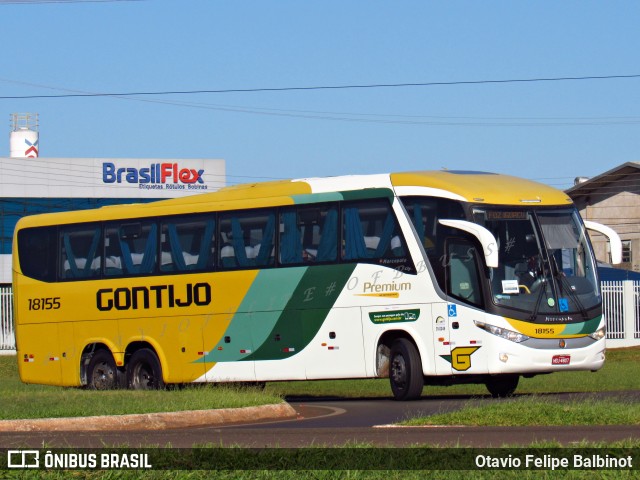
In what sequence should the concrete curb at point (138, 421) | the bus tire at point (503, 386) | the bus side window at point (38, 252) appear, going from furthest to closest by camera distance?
the bus side window at point (38, 252) → the bus tire at point (503, 386) → the concrete curb at point (138, 421)

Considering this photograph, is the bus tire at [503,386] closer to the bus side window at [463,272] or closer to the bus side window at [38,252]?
the bus side window at [463,272]

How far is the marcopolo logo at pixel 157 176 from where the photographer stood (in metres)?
70.2

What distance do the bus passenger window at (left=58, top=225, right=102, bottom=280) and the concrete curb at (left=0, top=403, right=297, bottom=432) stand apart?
25.8 feet

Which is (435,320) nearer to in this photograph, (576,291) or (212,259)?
(576,291)

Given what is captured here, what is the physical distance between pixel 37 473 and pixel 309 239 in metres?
12.5

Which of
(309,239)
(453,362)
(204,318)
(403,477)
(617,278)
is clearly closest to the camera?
(403,477)

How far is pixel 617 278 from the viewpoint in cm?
4278

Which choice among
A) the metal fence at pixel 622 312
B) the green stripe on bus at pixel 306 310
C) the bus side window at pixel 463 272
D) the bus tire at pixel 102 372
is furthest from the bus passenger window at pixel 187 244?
the metal fence at pixel 622 312

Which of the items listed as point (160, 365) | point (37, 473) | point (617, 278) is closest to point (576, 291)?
point (160, 365)

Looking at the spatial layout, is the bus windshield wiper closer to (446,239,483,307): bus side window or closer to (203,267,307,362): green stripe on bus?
(446,239,483,307): bus side window

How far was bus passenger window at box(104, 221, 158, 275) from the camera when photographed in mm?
23406

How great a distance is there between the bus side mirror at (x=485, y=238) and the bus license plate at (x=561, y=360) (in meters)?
1.76

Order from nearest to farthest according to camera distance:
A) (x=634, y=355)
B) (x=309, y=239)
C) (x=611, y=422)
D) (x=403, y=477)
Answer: (x=403, y=477) < (x=611, y=422) < (x=309, y=239) < (x=634, y=355)

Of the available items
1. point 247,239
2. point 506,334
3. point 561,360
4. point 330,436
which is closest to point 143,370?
point 247,239
